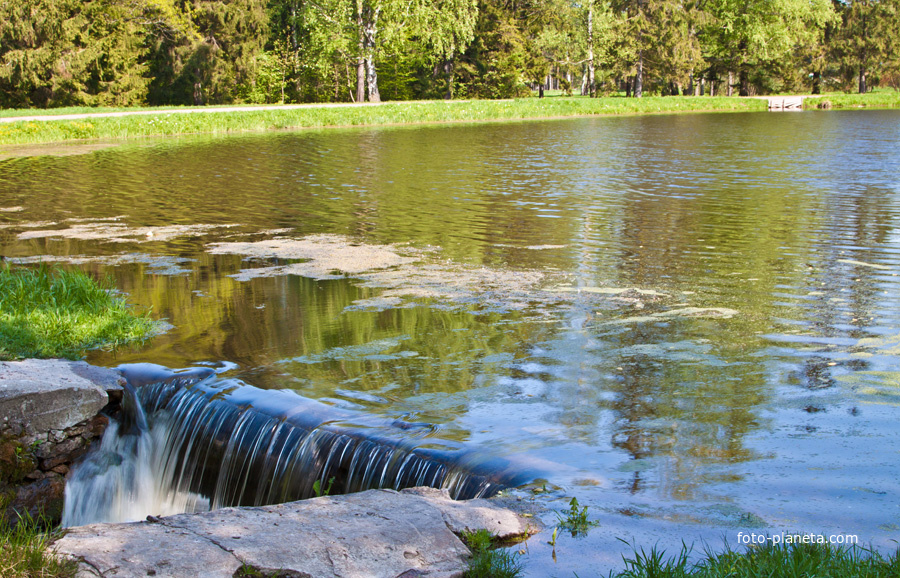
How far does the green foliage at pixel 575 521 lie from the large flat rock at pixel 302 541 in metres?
0.23

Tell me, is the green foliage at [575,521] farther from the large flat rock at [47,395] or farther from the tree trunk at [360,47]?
the tree trunk at [360,47]

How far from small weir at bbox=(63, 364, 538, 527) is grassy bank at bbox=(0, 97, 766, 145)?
3157 cm

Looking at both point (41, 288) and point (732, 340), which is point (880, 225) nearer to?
point (732, 340)

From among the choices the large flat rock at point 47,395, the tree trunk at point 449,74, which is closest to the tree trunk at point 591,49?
the tree trunk at point 449,74

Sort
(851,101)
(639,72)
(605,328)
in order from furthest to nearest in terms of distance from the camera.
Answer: (639,72), (851,101), (605,328)

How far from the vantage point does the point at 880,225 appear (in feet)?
44.5

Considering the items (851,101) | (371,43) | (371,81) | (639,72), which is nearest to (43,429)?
(371,43)

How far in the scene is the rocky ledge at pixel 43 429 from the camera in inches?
234

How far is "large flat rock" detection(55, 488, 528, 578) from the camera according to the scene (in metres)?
3.81

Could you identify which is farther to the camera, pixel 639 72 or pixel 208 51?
pixel 639 72

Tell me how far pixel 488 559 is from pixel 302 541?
92cm

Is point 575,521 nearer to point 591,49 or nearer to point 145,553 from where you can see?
point 145,553

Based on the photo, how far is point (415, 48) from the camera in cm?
6094

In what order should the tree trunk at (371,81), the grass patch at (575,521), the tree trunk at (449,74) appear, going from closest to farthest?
the grass patch at (575,521) → the tree trunk at (371,81) → the tree trunk at (449,74)
